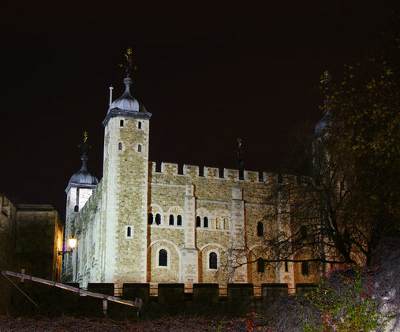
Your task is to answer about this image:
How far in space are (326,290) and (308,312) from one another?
0.58 m

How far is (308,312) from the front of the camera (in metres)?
12.5

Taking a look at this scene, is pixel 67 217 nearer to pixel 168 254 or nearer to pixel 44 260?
pixel 168 254

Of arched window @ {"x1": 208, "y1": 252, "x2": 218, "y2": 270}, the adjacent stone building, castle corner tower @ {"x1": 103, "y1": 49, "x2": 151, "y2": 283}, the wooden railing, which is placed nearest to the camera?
the wooden railing

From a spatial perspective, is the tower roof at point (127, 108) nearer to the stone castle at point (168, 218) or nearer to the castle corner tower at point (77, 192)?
the stone castle at point (168, 218)

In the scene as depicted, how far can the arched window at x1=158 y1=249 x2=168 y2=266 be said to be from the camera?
40844 mm

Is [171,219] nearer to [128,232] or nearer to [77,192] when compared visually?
[128,232]

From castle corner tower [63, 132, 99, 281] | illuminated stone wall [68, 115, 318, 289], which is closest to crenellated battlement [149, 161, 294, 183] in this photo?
illuminated stone wall [68, 115, 318, 289]

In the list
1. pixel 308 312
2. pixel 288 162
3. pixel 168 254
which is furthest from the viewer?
pixel 168 254

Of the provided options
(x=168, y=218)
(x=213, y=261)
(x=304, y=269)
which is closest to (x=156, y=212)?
(x=168, y=218)

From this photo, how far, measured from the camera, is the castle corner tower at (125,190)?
39.3 m

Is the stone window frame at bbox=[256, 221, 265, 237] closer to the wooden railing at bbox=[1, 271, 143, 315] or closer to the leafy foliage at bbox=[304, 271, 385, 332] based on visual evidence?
the wooden railing at bbox=[1, 271, 143, 315]

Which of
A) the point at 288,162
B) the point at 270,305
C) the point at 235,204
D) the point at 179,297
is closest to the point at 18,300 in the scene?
the point at 179,297

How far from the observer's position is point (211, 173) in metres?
43.6

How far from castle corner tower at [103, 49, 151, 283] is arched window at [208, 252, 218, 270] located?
4.45 meters
